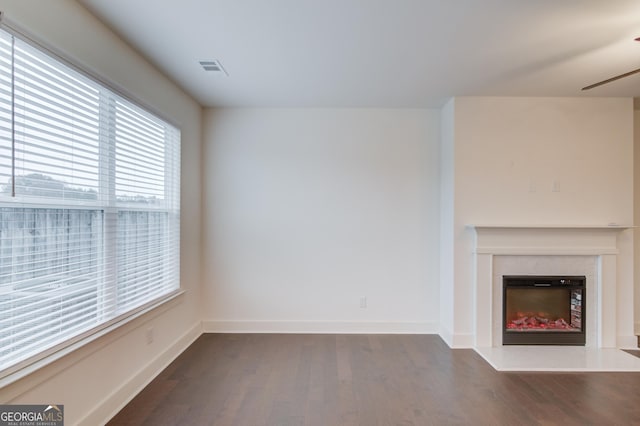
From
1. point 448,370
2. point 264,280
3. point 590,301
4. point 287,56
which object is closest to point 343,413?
point 448,370

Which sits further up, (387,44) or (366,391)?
(387,44)

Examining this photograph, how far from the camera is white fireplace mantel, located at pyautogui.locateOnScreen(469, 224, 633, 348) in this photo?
141 inches

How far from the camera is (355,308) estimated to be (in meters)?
4.09

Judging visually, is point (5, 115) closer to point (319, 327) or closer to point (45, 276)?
point (45, 276)

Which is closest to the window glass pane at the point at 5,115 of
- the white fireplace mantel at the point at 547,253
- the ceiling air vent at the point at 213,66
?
the ceiling air vent at the point at 213,66

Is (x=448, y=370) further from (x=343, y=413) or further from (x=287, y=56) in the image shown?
(x=287, y=56)

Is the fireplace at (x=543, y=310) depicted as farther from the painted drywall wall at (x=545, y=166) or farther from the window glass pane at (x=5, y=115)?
the window glass pane at (x=5, y=115)

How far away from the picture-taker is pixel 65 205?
1971mm

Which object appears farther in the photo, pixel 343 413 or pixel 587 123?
pixel 587 123

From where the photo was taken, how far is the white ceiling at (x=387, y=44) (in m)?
2.07

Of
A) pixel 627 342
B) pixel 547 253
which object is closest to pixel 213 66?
pixel 547 253

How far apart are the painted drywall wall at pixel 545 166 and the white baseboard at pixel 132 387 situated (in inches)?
114

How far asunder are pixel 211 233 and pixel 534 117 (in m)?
3.87

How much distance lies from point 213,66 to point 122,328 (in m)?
2.23
